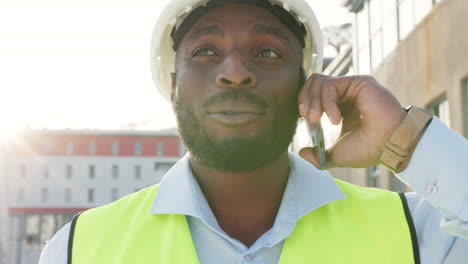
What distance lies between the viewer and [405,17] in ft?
44.7

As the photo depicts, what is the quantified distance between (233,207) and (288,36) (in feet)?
2.36

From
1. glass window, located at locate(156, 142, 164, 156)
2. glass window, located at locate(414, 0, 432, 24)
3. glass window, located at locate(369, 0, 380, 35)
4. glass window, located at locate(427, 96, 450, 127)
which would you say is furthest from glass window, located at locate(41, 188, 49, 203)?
glass window, located at locate(427, 96, 450, 127)

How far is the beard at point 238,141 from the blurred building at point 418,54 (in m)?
7.70

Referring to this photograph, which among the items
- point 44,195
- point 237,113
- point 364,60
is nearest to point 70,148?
point 44,195

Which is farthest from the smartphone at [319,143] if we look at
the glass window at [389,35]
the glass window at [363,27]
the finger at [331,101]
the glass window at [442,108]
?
the glass window at [363,27]

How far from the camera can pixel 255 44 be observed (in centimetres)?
257

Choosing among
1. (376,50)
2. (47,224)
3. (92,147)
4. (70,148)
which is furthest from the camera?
(47,224)

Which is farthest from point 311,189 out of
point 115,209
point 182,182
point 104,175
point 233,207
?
point 104,175

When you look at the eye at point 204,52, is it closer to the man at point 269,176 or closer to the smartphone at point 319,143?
the man at point 269,176

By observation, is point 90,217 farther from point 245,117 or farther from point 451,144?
point 451,144

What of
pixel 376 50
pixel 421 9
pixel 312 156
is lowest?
pixel 312 156

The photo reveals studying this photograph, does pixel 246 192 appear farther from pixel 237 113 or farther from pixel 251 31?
→ pixel 251 31

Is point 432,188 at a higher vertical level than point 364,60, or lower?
lower

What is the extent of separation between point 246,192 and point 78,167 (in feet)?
208
